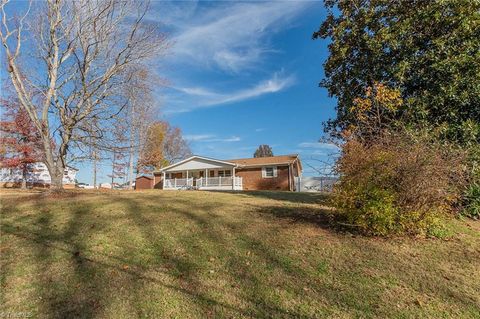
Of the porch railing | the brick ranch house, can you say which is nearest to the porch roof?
the brick ranch house

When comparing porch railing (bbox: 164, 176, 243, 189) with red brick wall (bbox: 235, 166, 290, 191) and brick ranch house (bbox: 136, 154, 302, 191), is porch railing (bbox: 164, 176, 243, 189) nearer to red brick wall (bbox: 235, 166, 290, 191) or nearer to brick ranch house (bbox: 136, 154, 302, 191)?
brick ranch house (bbox: 136, 154, 302, 191)

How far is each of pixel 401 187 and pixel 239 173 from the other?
22971 millimetres

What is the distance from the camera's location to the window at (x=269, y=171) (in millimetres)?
26053

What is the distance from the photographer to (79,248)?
4961mm

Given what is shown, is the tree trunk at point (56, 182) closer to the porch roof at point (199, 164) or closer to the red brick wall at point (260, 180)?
the porch roof at point (199, 164)

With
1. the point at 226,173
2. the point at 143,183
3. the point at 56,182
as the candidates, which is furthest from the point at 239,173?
the point at 56,182

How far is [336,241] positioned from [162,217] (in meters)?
3.96

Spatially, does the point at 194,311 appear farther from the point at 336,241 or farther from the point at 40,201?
the point at 40,201

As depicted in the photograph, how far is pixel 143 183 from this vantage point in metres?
35.2

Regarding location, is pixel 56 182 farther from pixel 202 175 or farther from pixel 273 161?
pixel 202 175

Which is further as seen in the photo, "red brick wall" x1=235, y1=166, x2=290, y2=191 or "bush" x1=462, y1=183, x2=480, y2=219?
"red brick wall" x1=235, y1=166, x2=290, y2=191

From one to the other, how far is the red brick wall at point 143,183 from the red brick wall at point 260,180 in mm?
12388

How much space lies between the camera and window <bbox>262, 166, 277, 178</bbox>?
26053mm

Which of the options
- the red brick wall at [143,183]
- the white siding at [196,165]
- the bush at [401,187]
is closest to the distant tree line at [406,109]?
the bush at [401,187]
